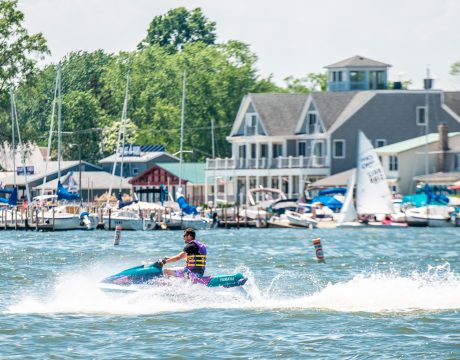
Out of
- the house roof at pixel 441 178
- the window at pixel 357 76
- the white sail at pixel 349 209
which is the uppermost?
the window at pixel 357 76

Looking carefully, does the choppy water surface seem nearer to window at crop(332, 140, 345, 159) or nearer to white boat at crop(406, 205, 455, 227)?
white boat at crop(406, 205, 455, 227)

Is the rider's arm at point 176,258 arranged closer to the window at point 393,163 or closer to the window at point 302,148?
the window at point 393,163

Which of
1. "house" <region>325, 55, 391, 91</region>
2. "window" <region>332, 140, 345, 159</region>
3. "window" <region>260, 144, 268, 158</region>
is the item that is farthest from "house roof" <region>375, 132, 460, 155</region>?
"window" <region>260, 144, 268, 158</region>

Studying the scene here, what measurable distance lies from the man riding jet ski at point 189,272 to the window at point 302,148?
258 ft

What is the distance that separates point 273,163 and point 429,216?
25.9 metres

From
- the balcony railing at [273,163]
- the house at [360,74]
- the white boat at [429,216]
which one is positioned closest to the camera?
the white boat at [429,216]

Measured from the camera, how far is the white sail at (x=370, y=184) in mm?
86188

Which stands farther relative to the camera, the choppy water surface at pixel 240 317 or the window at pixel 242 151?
the window at pixel 242 151

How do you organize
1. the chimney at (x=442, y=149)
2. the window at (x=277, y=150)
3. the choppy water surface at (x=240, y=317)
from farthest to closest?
the window at (x=277, y=150)
the chimney at (x=442, y=149)
the choppy water surface at (x=240, y=317)

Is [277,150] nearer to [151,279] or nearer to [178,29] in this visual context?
[178,29]

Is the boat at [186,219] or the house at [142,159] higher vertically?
the house at [142,159]

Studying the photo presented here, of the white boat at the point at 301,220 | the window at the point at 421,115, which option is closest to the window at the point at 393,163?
the window at the point at 421,115

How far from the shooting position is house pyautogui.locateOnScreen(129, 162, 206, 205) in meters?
120

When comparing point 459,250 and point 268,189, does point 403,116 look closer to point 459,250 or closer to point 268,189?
point 268,189
